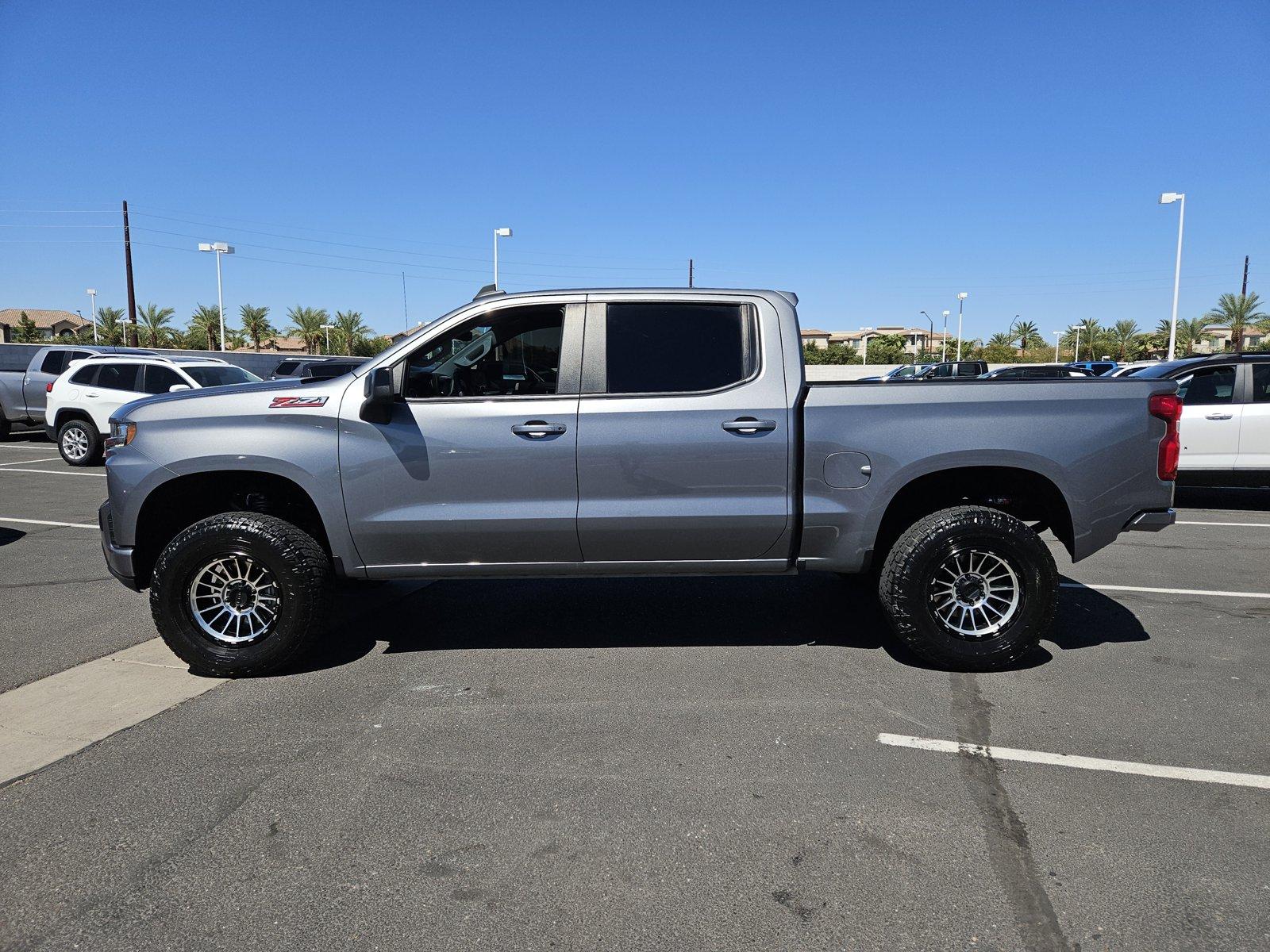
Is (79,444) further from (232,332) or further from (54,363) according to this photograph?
(232,332)

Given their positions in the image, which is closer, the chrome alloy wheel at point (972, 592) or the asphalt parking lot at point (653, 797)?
the asphalt parking lot at point (653, 797)

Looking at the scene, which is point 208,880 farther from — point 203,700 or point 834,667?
point 834,667

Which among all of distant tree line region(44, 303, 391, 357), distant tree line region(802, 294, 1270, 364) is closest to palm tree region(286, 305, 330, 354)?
distant tree line region(44, 303, 391, 357)

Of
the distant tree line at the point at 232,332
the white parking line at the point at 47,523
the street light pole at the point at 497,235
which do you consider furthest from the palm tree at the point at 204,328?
the white parking line at the point at 47,523

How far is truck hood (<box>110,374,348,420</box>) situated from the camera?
15.2 feet

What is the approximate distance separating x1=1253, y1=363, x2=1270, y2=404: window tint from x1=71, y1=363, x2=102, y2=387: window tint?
16.4m

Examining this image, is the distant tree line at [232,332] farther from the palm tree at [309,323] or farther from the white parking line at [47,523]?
the white parking line at [47,523]

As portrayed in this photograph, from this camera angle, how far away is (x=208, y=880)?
2824mm

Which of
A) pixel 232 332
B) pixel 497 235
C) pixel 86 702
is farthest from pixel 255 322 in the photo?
pixel 86 702

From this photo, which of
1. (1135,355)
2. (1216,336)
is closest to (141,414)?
(1135,355)

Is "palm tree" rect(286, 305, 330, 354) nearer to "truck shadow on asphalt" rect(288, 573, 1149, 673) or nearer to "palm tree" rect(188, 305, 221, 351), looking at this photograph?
"palm tree" rect(188, 305, 221, 351)

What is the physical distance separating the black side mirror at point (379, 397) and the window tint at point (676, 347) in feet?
3.63

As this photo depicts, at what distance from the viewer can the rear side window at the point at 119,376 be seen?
14797 millimetres

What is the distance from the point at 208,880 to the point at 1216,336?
393 feet
